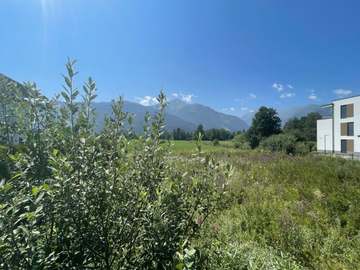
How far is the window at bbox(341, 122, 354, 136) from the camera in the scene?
4181cm

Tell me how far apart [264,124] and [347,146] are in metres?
23.8

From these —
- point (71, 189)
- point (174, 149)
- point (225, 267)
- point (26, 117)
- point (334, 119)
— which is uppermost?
point (334, 119)

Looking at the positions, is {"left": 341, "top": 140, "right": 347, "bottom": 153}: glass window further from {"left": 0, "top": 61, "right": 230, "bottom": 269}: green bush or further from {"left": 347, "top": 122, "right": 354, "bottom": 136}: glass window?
{"left": 0, "top": 61, "right": 230, "bottom": 269}: green bush

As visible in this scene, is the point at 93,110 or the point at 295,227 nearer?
the point at 93,110

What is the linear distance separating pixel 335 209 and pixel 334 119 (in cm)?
4560

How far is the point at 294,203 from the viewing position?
24.2 ft

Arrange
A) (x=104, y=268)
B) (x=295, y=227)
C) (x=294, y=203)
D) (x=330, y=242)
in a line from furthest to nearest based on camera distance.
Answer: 1. (x=294, y=203)
2. (x=295, y=227)
3. (x=330, y=242)
4. (x=104, y=268)

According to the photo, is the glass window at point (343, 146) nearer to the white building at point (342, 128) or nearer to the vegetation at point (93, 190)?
the white building at point (342, 128)

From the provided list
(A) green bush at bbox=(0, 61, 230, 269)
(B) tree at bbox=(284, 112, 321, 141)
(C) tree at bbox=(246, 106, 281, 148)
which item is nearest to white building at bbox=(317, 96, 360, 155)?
(C) tree at bbox=(246, 106, 281, 148)

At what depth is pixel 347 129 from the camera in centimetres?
4269

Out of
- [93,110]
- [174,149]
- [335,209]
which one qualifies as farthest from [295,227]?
[93,110]

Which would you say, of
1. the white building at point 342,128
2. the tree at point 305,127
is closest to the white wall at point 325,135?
the white building at point 342,128

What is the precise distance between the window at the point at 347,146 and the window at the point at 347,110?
4.29m

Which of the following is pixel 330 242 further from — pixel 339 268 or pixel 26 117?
pixel 26 117
